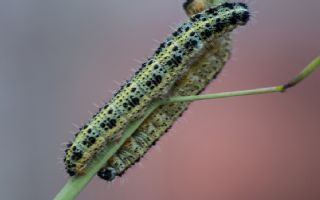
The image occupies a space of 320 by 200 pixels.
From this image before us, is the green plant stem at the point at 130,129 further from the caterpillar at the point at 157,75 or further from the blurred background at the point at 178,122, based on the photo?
the blurred background at the point at 178,122

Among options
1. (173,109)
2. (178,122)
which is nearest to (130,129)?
(173,109)

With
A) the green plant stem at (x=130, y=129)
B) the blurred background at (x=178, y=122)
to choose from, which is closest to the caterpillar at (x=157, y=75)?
the green plant stem at (x=130, y=129)

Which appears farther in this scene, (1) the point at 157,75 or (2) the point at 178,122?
(2) the point at 178,122

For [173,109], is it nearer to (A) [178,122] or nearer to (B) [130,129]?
(B) [130,129]

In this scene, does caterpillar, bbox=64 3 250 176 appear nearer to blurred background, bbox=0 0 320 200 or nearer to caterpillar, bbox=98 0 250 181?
caterpillar, bbox=98 0 250 181

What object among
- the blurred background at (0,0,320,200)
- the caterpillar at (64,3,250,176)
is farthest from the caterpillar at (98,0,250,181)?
the blurred background at (0,0,320,200)
